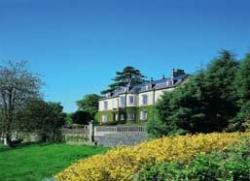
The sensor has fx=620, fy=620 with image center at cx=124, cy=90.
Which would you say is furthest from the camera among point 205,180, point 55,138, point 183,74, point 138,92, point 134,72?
point 134,72

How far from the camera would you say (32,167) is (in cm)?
2588

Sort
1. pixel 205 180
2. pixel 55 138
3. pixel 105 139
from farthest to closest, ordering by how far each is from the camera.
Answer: pixel 55 138, pixel 105 139, pixel 205 180

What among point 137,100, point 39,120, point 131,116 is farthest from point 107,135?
point 131,116

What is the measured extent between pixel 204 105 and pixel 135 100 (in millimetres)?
69584

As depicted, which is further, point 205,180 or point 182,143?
point 182,143

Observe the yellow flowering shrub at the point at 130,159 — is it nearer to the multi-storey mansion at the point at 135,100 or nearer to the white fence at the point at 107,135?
the white fence at the point at 107,135

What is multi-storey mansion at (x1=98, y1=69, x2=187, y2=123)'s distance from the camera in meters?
84.9

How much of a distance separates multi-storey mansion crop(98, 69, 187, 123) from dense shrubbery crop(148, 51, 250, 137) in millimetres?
56868

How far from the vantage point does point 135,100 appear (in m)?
93.4

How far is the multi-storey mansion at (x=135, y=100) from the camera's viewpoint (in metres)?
84.9

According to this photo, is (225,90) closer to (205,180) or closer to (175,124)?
(175,124)

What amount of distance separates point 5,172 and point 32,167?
1731mm

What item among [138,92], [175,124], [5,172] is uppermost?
[138,92]

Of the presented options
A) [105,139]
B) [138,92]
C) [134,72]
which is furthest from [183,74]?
[105,139]
